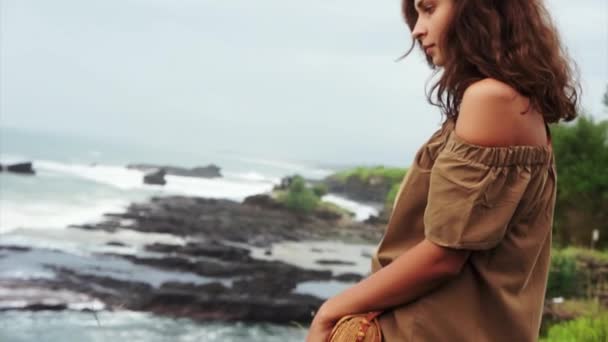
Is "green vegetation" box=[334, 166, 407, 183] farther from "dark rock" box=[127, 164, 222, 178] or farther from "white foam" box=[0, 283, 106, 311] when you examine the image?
"white foam" box=[0, 283, 106, 311]

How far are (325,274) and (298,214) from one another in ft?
2.56

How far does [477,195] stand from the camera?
88 cm

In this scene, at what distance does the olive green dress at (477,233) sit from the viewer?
0.89 metres

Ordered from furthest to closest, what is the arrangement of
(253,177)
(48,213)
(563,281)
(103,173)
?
(253,177) → (103,173) → (48,213) → (563,281)

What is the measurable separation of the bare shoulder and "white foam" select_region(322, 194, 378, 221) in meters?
8.29

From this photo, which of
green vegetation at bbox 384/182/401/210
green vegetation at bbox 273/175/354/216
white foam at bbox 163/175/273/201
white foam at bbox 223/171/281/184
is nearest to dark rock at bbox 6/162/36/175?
white foam at bbox 163/175/273/201

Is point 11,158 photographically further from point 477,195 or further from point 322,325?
point 477,195

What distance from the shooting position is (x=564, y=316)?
600 cm

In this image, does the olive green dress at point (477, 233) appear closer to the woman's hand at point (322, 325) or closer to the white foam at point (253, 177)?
the woman's hand at point (322, 325)

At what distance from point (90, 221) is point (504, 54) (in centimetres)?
806

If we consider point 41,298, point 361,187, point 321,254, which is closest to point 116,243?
point 41,298

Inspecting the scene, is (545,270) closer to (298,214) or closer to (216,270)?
(216,270)

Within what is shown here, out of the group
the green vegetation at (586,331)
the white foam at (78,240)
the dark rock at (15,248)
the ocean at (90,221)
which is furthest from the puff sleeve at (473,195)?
the dark rock at (15,248)

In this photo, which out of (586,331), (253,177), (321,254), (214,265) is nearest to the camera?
(586,331)
